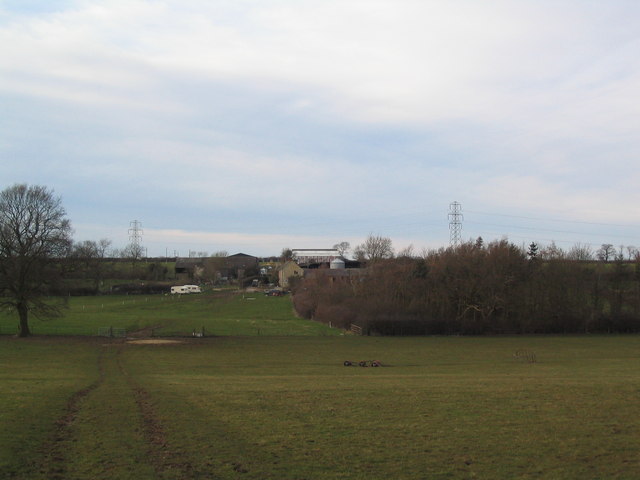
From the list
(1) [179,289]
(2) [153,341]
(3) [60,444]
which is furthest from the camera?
(1) [179,289]

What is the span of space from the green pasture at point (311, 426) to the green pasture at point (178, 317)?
35468 mm

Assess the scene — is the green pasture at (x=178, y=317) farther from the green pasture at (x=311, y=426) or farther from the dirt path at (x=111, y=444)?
the dirt path at (x=111, y=444)

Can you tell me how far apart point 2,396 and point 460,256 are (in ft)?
214

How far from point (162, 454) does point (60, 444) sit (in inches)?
109

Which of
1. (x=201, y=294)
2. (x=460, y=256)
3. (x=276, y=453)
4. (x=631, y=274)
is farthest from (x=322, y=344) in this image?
(x=201, y=294)

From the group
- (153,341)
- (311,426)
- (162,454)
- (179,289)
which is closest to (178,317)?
(153,341)

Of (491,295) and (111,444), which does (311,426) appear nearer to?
(111,444)

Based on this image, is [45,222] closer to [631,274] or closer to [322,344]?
[322,344]

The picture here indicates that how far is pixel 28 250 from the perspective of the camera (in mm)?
55250

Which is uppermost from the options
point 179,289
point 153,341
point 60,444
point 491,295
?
point 491,295

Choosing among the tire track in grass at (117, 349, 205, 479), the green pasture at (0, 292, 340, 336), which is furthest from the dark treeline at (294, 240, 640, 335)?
the tire track in grass at (117, 349, 205, 479)

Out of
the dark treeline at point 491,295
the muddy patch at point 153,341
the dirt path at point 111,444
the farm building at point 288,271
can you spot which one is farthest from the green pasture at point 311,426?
the farm building at point 288,271

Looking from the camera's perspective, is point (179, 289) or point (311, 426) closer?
point (311, 426)

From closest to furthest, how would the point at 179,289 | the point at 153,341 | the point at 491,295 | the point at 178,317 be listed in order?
the point at 153,341
the point at 491,295
the point at 178,317
the point at 179,289
